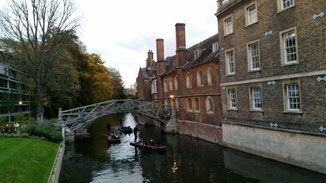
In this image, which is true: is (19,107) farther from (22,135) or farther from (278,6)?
(278,6)

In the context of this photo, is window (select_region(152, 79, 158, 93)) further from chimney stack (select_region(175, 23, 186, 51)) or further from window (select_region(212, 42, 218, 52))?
window (select_region(212, 42, 218, 52))

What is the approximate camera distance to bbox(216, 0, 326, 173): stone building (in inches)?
472

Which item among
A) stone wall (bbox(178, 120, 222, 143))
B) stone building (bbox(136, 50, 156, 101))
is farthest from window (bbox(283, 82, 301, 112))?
stone building (bbox(136, 50, 156, 101))

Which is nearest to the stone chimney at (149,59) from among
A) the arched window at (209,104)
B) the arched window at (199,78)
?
the arched window at (199,78)

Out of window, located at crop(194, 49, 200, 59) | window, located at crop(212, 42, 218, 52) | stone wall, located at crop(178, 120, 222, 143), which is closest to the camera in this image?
stone wall, located at crop(178, 120, 222, 143)

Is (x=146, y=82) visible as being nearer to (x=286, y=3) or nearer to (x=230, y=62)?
(x=230, y=62)

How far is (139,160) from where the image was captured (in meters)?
17.0

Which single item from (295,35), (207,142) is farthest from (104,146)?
(295,35)

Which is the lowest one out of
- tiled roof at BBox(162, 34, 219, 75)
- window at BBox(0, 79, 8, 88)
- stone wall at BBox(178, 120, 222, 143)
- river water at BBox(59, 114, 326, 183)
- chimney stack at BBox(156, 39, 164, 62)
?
river water at BBox(59, 114, 326, 183)

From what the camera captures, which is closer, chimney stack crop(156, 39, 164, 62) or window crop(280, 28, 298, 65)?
window crop(280, 28, 298, 65)

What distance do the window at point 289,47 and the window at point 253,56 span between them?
222 cm

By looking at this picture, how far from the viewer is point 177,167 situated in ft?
48.7

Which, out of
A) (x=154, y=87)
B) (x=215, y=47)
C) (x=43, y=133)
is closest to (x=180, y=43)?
(x=215, y=47)

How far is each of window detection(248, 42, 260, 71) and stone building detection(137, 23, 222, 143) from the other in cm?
451
